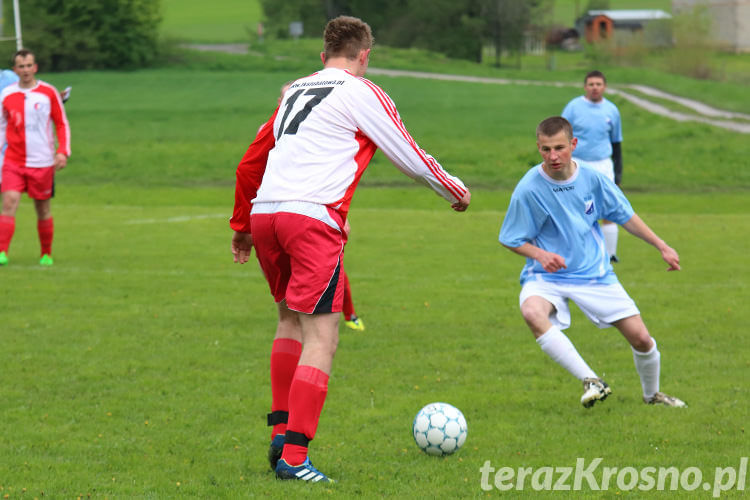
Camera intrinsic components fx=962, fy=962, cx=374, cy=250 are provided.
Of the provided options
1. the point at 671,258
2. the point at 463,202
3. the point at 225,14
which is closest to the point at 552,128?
the point at 671,258

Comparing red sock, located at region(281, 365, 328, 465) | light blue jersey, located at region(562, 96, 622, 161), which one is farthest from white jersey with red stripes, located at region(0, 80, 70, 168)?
red sock, located at region(281, 365, 328, 465)

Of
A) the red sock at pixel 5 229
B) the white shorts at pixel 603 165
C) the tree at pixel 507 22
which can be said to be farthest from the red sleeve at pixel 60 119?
the tree at pixel 507 22

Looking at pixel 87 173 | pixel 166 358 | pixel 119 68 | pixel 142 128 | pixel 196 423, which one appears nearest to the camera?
pixel 196 423

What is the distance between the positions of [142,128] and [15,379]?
93.8ft

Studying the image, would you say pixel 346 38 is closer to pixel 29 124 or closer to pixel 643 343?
pixel 643 343

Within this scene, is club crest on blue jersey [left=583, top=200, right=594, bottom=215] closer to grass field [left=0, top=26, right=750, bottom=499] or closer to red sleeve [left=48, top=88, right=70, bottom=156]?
grass field [left=0, top=26, right=750, bottom=499]

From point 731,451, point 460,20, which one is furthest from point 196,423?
point 460,20

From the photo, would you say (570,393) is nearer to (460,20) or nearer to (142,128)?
(142,128)

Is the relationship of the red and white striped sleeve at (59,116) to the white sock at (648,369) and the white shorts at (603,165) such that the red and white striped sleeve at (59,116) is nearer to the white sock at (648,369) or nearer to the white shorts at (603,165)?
the white shorts at (603,165)

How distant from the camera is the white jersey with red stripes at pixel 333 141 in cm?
476

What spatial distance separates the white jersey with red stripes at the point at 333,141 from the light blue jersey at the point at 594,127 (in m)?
9.09

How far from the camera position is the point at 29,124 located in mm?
12445

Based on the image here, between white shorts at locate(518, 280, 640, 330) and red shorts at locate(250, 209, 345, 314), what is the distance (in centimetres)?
201

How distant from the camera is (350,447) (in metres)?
5.59
